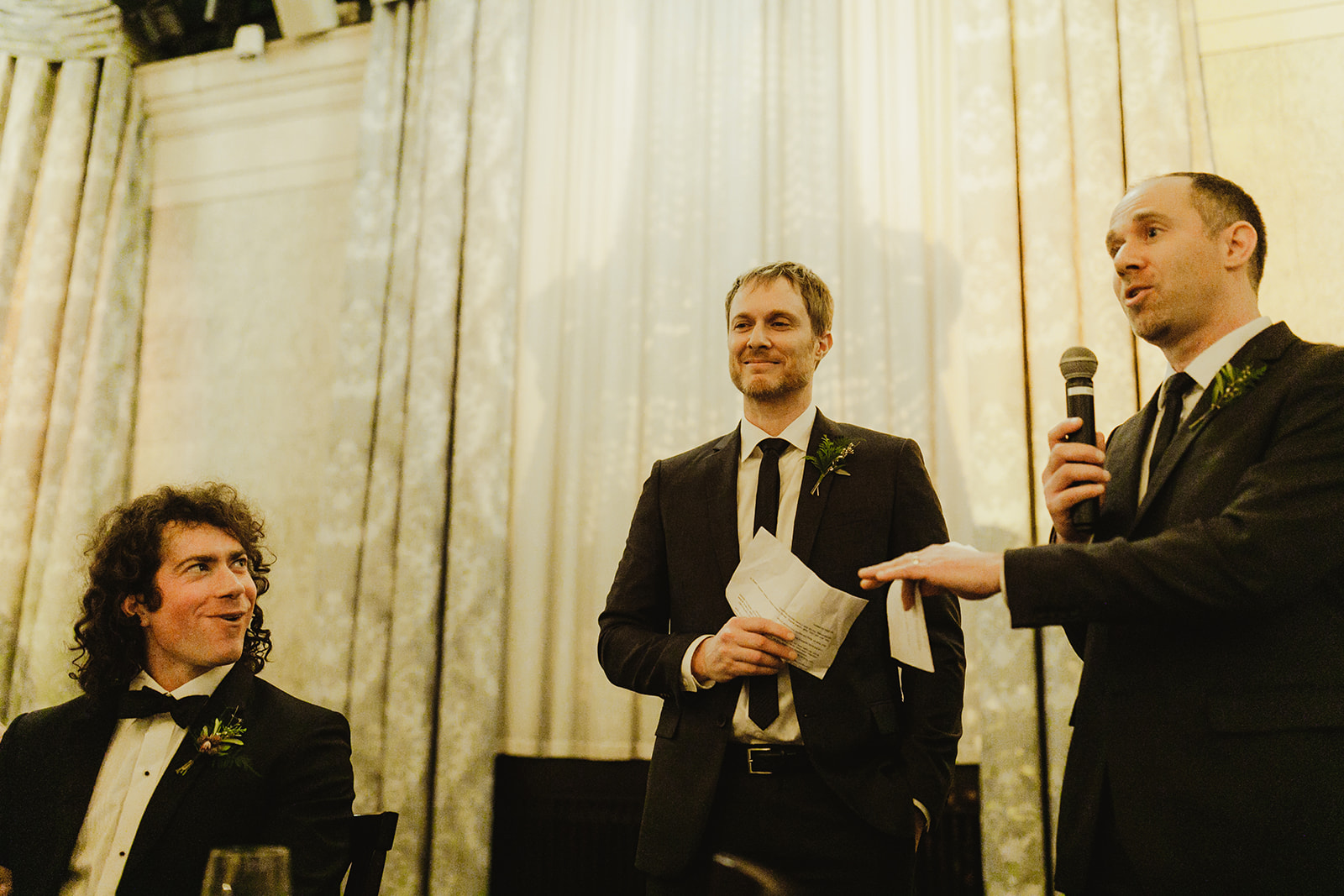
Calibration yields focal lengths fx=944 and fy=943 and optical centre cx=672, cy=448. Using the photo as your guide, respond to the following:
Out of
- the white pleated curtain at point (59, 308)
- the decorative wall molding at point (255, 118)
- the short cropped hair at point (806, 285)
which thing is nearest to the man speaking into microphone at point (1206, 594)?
the short cropped hair at point (806, 285)

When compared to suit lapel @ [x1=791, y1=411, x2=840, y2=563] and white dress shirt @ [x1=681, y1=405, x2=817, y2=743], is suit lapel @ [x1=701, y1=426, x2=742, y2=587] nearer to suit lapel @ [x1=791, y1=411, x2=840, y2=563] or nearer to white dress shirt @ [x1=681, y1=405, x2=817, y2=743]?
white dress shirt @ [x1=681, y1=405, x2=817, y2=743]

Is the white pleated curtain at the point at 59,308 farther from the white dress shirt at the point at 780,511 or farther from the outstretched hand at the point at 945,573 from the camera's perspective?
the outstretched hand at the point at 945,573

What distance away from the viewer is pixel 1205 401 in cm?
147

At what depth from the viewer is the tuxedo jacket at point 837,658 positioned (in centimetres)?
172

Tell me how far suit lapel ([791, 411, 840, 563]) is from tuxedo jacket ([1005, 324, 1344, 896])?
564 mm

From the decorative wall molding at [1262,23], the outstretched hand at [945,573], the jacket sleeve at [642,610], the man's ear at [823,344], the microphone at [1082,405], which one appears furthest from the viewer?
the decorative wall molding at [1262,23]

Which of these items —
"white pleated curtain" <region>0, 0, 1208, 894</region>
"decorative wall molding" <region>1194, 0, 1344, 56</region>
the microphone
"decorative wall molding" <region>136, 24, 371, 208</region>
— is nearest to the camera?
the microphone

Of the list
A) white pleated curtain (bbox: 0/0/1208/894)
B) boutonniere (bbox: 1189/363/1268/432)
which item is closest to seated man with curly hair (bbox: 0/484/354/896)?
white pleated curtain (bbox: 0/0/1208/894)

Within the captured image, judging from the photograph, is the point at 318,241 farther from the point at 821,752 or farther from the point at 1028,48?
the point at 821,752

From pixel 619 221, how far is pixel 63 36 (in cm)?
292

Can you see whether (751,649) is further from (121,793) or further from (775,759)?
(121,793)

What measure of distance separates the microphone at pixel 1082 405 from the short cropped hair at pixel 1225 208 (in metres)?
0.28

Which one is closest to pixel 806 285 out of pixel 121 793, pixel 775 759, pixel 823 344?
pixel 823 344

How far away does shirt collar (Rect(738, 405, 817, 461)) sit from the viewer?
79.4 inches
